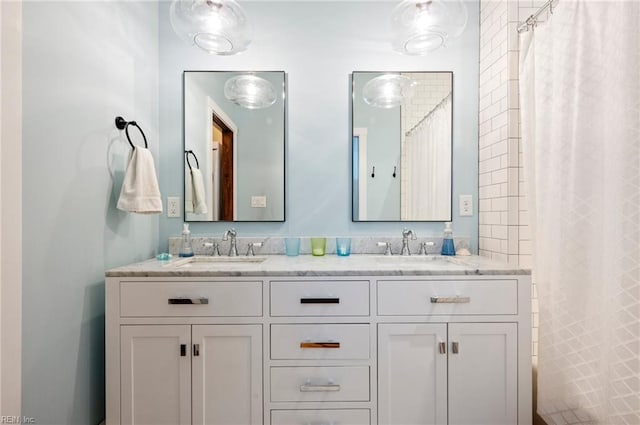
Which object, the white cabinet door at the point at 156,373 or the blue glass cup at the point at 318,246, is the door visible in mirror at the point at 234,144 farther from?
the white cabinet door at the point at 156,373

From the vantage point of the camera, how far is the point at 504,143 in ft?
5.15

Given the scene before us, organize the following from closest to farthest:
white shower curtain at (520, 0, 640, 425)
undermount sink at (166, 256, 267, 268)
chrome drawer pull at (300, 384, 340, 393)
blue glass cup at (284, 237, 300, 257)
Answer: white shower curtain at (520, 0, 640, 425) < chrome drawer pull at (300, 384, 340, 393) < undermount sink at (166, 256, 267, 268) < blue glass cup at (284, 237, 300, 257)

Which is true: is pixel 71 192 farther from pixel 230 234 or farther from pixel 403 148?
pixel 403 148

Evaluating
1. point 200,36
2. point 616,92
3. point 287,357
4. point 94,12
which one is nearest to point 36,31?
point 94,12

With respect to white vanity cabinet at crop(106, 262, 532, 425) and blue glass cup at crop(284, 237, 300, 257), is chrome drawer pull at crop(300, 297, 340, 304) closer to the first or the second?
white vanity cabinet at crop(106, 262, 532, 425)

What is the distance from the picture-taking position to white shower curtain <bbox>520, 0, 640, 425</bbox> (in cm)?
99

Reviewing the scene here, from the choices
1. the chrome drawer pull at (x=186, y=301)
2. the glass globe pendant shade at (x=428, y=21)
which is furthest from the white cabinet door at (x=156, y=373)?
the glass globe pendant shade at (x=428, y=21)

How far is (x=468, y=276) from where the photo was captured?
1.29m

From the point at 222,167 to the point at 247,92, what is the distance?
49 centimetres

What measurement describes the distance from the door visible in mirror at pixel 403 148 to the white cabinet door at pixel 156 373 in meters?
1.17

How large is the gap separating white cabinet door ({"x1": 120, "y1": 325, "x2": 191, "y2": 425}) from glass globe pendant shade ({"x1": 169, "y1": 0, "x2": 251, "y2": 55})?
51.9 inches

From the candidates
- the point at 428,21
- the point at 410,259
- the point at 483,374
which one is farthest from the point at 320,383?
the point at 428,21

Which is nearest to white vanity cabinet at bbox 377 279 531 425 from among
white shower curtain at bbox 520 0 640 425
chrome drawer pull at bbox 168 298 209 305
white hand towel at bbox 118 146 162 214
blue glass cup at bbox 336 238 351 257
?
white shower curtain at bbox 520 0 640 425

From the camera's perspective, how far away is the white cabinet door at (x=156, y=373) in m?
1.26
